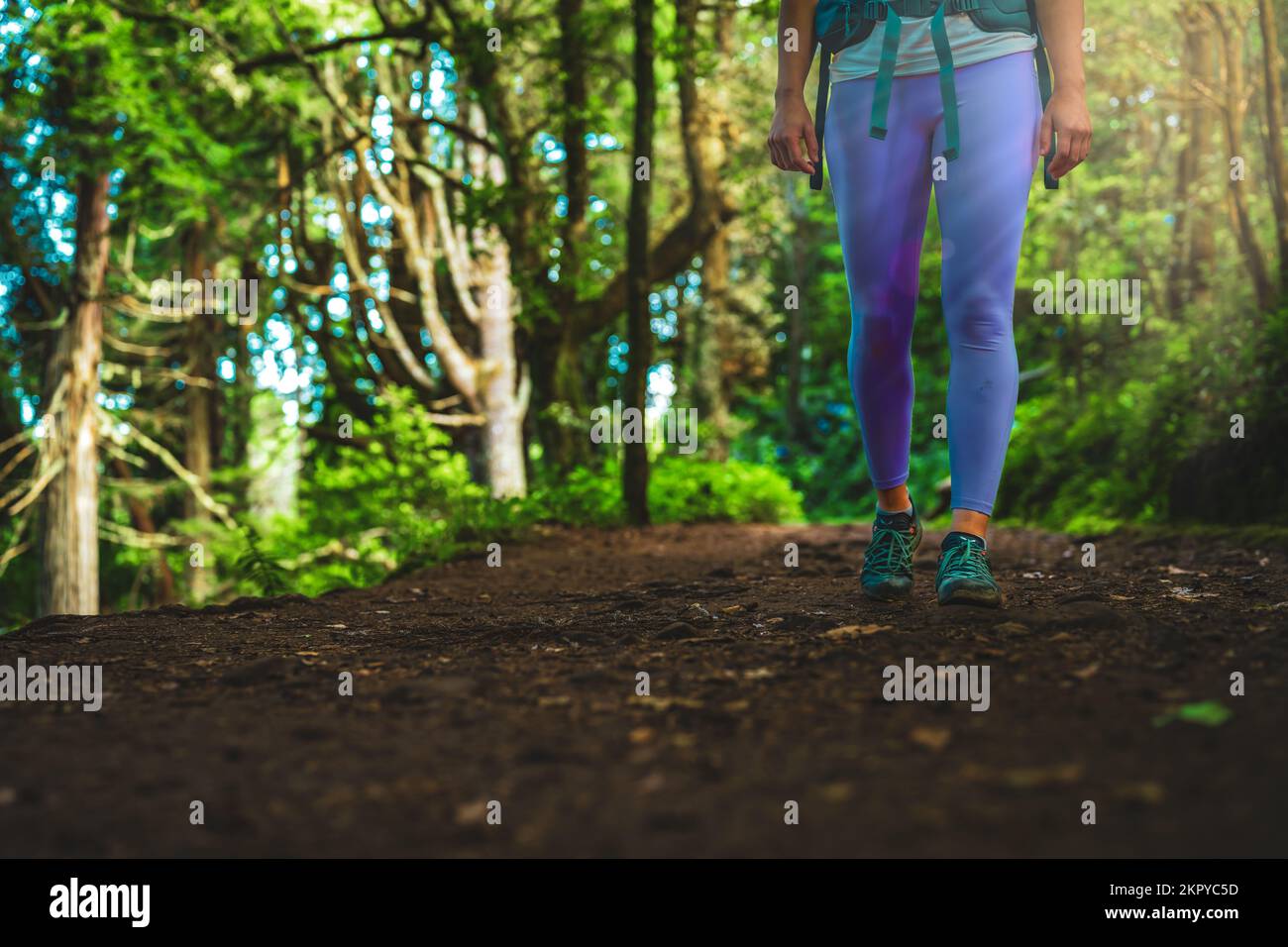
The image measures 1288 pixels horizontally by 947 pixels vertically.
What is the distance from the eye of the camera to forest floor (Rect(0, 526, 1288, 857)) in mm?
1471

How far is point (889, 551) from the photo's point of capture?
3596mm

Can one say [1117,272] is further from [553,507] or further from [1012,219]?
[1012,219]

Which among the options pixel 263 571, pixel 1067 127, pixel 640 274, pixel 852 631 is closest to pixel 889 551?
pixel 852 631

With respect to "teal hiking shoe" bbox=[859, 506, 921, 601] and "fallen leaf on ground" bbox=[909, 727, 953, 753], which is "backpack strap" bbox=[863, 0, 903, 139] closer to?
"teal hiking shoe" bbox=[859, 506, 921, 601]

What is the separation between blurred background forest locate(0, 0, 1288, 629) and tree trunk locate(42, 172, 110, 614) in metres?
0.04

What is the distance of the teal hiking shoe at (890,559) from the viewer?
3.54 metres

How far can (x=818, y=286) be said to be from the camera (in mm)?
24609

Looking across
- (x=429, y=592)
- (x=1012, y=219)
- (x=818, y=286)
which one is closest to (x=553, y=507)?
(x=429, y=592)

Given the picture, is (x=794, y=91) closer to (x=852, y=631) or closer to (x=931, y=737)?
(x=852, y=631)

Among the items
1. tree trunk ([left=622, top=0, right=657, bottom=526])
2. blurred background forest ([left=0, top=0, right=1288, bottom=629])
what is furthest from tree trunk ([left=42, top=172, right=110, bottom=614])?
tree trunk ([left=622, top=0, right=657, bottom=526])

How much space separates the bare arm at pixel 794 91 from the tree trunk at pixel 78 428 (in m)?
10.4

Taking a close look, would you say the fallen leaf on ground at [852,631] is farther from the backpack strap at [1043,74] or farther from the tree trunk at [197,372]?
the tree trunk at [197,372]

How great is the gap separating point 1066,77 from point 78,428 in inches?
457
